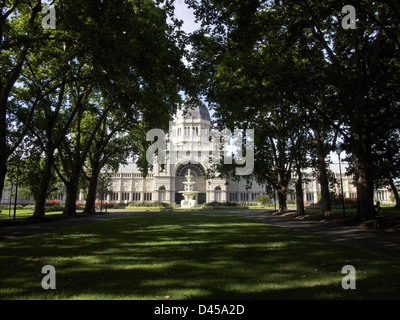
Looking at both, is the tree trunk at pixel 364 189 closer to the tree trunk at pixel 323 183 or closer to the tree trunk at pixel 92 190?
the tree trunk at pixel 323 183

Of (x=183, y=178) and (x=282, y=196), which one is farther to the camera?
(x=183, y=178)

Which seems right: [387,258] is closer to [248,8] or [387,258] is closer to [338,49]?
[248,8]

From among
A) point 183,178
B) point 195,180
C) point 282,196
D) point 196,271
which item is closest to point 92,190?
point 282,196

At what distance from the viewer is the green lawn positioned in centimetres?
434

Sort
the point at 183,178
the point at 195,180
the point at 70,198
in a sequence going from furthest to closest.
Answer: the point at 183,178 → the point at 195,180 → the point at 70,198

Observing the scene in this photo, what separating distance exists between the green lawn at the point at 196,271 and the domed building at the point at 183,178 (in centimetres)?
5826

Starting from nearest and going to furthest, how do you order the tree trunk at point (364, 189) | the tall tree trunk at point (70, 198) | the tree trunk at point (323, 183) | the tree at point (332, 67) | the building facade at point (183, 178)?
1. the tree at point (332, 67)
2. the tree trunk at point (364, 189)
3. the tree trunk at point (323, 183)
4. the tall tree trunk at point (70, 198)
5. the building facade at point (183, 178)

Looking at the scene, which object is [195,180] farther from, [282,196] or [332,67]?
[332,67]

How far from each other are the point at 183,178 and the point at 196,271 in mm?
67244

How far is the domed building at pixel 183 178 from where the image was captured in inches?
2763

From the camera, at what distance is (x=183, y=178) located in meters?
72.7

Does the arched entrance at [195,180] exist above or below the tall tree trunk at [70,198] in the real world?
above

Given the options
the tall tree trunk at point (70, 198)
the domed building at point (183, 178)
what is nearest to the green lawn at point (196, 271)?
the tall tree trunk at point (70, 198)
